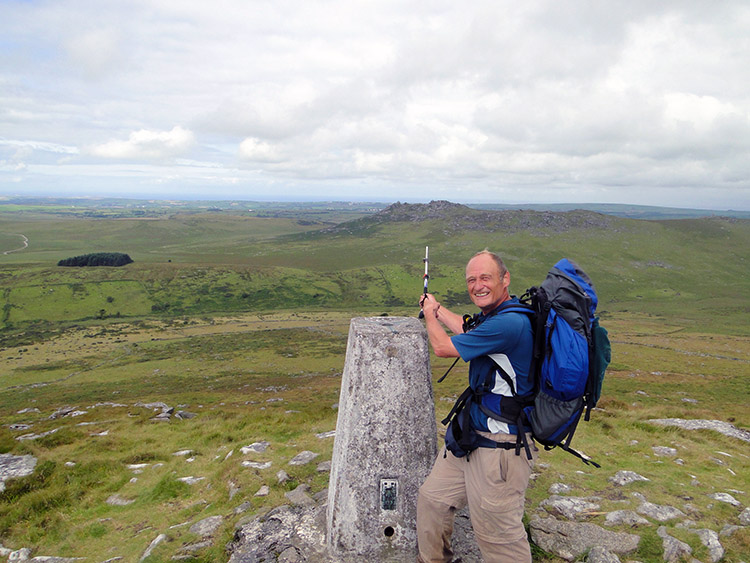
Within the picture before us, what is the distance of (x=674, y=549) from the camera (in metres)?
6.20

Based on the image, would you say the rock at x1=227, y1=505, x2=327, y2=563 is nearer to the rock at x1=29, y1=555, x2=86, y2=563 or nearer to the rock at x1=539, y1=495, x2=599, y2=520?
the rock at x1=29, y1=555, x2=86, y2=563

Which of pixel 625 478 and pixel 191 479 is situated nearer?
pixel 625 478

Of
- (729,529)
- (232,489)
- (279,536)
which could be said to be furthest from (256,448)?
(729,529)

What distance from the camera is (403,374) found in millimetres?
6102

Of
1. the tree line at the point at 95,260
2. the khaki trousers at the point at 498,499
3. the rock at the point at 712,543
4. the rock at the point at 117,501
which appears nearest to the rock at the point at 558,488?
the rock at the point at 712,543

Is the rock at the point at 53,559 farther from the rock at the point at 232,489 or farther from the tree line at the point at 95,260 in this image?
the tree line at the point at 95,260

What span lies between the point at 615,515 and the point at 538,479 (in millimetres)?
1941

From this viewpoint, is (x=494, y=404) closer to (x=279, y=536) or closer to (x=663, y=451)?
(x=279, y=536)

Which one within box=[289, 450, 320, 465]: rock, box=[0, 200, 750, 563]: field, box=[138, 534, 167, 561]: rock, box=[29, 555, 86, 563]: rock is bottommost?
box=[0, 200, 750, 563]: field

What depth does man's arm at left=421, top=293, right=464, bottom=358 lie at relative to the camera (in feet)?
15.3

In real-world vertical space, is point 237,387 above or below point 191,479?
below

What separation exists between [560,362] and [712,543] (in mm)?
5006

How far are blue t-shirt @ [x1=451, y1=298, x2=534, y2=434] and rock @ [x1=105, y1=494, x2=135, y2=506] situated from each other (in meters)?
9.46

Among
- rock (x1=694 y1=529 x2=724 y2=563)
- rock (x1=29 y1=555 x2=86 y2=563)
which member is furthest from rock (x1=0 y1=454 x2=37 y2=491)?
rock (x1=694 y1=529 x2=724 y2=563)
